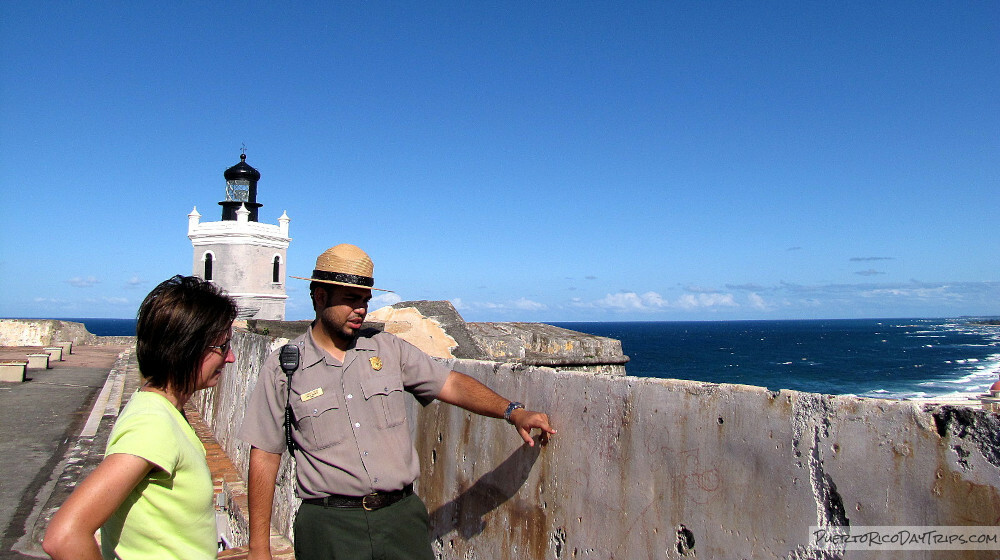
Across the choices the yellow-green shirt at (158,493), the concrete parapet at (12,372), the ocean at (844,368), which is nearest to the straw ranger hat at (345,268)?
the yellow-green shirt at (158,493)

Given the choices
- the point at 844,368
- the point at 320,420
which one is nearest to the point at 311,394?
the point at 320,420

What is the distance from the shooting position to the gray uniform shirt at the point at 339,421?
8.45 ft

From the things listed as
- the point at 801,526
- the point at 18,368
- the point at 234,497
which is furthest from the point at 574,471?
the point at 18,368

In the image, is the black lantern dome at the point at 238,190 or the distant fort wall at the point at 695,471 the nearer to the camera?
the distant fort wall at the point at 695,471

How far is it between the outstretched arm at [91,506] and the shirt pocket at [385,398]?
111 cm

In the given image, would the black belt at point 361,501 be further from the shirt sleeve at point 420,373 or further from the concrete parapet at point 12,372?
the concrete parapet at point 12,372

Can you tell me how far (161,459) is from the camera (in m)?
1.62

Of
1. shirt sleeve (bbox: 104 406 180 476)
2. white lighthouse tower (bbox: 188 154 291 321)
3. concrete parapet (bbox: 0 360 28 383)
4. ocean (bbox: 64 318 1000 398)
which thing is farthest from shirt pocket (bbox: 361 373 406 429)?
ocean (bbox: 64 318 1000 398)

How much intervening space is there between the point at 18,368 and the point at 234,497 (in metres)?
15.8

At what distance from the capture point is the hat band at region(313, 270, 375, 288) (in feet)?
8.91

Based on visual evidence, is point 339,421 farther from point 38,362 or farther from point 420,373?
point 38,362

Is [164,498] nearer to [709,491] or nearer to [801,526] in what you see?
[709,491]

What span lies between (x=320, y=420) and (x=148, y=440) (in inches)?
40.1

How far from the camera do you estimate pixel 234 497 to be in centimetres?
533
